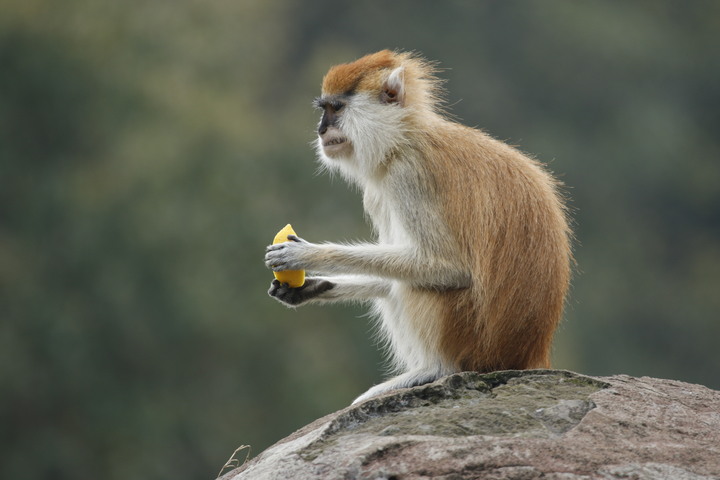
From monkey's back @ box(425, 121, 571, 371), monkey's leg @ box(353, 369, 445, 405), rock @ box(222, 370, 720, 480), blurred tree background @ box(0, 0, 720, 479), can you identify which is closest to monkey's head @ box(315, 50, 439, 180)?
monkey's back @ box(425, 121, 571, 371)

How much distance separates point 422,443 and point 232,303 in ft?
52.5

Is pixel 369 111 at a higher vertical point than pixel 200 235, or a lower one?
lower

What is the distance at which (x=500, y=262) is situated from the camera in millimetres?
5707

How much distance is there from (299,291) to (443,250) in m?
0.91

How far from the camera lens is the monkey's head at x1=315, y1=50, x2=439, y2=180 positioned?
20.3 feet

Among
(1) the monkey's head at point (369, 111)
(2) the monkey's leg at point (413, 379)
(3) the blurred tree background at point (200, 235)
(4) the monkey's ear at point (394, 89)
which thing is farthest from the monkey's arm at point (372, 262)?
(3) the blurred tree background at point (200, 235)

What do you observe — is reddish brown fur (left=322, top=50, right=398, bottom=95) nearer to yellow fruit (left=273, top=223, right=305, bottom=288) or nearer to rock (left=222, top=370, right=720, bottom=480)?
yellow fruit (left=273, top=223, right=305, bottom=288)

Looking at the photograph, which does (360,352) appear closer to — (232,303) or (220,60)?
(232,303)

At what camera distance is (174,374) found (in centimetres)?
2091

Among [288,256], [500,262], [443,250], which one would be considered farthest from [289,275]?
[500,262]

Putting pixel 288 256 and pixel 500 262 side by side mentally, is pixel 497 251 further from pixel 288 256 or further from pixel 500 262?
pixel 288 256

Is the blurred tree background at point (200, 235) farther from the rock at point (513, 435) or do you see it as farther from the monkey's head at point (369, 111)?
the rock at point (513, 435)

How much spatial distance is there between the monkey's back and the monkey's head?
0.34m

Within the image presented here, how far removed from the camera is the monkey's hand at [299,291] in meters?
6.12
